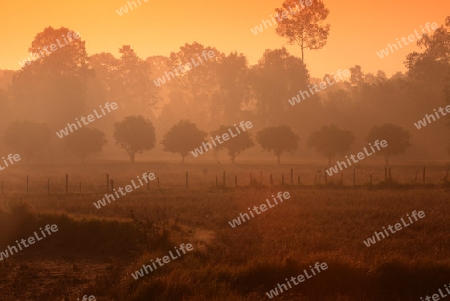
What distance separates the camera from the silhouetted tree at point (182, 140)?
230 ft

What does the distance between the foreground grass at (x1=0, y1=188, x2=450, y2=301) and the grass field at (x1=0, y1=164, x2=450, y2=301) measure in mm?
39

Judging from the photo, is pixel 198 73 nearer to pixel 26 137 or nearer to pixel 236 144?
pixel 236 144

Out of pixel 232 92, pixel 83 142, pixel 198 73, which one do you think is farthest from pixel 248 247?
pixel 198 73

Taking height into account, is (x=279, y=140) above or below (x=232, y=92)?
below

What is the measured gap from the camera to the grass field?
13422mm

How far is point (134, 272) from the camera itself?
14.4 meters

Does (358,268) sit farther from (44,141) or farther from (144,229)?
(44,141)

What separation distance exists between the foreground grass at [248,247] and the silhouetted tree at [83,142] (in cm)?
3799

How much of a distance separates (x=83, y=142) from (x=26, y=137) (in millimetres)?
7878

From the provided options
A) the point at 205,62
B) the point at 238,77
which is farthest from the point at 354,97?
the point at 205,62

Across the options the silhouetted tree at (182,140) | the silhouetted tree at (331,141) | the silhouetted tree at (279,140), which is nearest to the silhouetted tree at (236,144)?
the silhouetted tree at (279,140)

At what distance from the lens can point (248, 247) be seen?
719 inches

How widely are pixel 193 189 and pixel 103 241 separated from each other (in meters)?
18.3

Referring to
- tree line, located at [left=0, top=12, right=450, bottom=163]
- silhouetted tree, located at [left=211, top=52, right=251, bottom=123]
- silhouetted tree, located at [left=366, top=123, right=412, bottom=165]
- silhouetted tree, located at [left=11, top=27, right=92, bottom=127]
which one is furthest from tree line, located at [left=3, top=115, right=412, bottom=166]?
silhouetted tree, located at [left=211, top=52, right=251, bottom=123]
